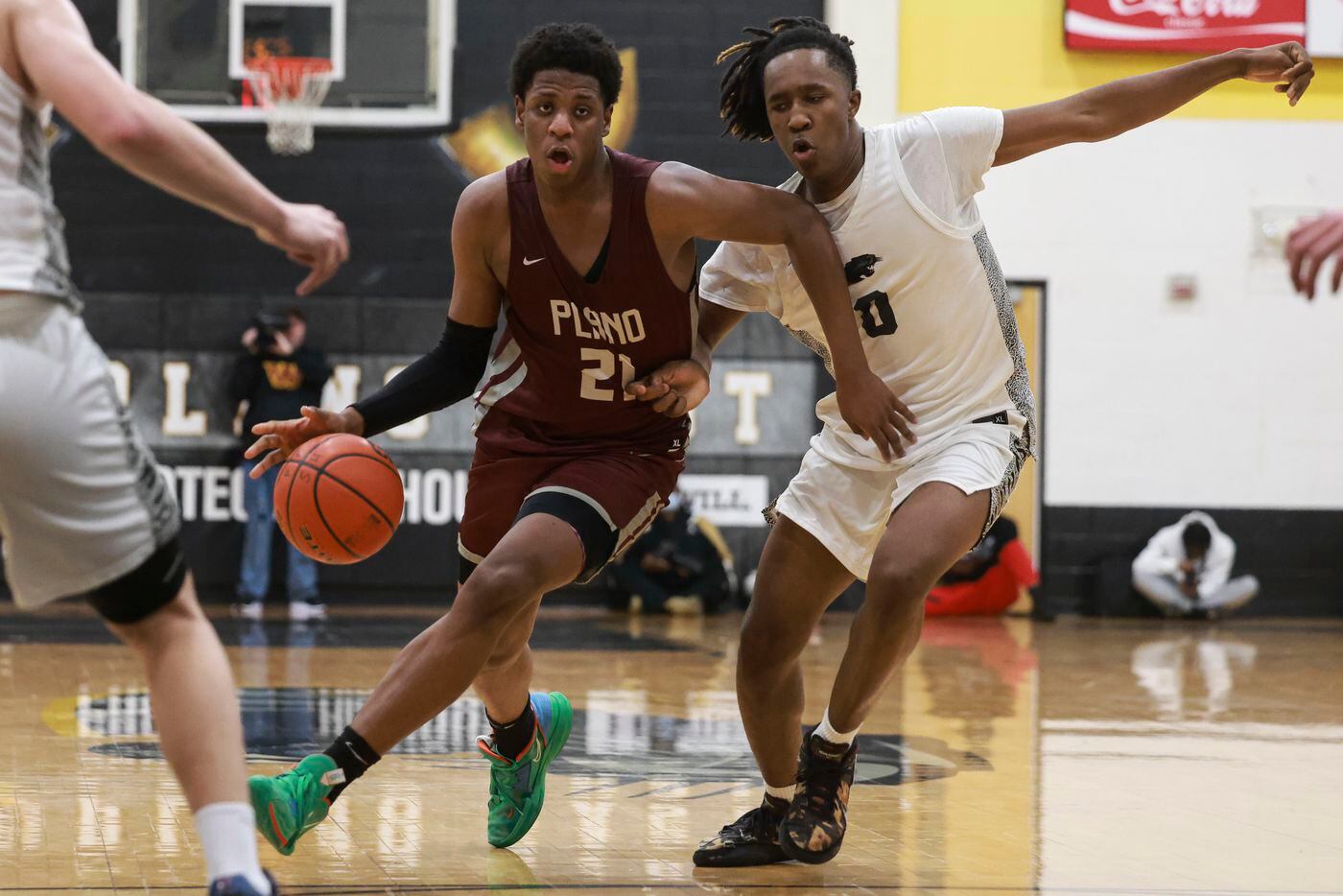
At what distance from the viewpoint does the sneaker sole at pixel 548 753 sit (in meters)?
3.97

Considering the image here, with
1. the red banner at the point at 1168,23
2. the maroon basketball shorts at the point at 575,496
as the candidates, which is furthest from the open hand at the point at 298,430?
the red banner at the point at 1168,23

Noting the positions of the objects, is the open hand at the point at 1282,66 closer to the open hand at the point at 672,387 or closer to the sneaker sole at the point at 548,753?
the open hand at the point at 672,387

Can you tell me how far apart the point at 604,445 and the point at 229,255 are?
9.17 metres

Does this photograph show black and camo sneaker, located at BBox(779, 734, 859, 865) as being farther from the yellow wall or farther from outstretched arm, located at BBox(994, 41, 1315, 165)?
the yellow wall

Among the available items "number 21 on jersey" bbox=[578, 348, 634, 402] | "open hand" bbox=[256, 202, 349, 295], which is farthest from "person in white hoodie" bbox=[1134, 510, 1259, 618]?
"open hand" bbox=[256, 202, 349, 295]

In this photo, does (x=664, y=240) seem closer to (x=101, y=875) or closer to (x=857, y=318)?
(x=857, y=318)

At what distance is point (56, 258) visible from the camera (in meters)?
2.67

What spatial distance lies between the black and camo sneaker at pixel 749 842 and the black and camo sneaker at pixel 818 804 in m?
0.10

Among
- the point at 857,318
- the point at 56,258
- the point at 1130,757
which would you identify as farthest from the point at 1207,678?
the point at 56,258

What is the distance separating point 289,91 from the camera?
39.3 ft

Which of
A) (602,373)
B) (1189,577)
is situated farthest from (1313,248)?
(1189,577)

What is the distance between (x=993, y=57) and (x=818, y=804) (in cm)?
1010

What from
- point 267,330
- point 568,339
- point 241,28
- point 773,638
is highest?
point 241,28

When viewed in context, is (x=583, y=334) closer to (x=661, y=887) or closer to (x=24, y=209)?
(x=661, y=887)
